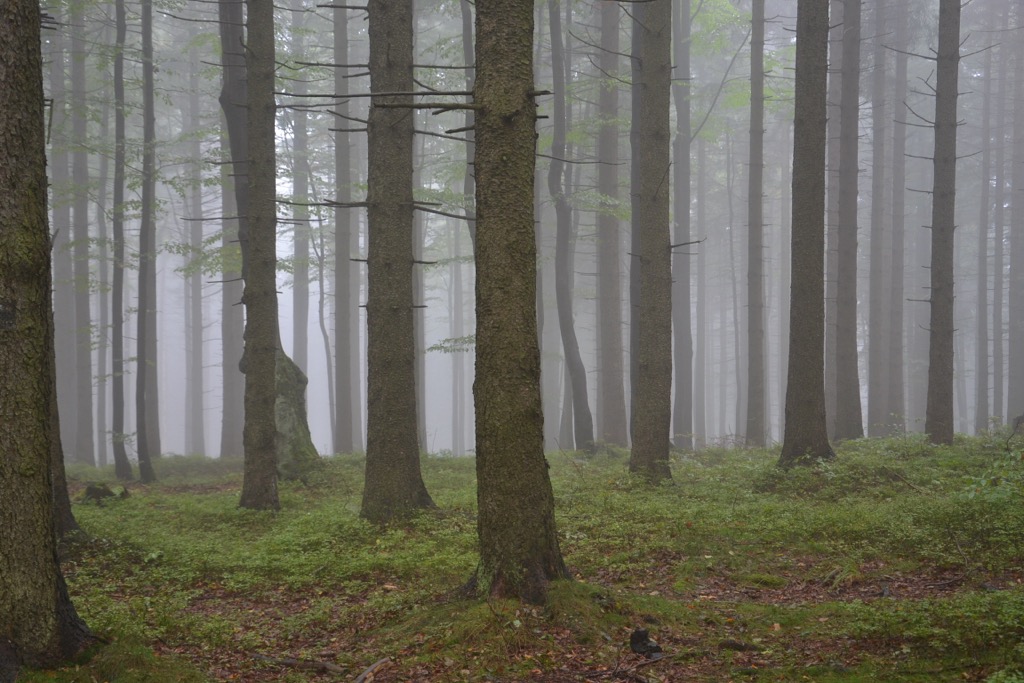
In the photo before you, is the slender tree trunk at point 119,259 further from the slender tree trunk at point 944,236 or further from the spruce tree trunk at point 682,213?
the slender tree trunk at point 944,236

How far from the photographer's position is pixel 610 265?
838 inches

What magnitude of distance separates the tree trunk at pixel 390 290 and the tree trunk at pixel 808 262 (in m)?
6.21

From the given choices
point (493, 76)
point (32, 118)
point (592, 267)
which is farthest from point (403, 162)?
point (592, 267)

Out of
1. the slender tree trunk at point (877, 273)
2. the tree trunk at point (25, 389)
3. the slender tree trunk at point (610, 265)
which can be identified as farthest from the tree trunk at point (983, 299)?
the tree trunk at point (25, 389)

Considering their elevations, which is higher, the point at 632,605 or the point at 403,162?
the point at 403,162

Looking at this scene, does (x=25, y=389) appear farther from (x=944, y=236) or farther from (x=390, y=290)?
(x=944, y=236)

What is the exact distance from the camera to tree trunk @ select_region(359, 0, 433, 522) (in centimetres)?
1006

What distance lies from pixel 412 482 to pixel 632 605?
4516 millimetres

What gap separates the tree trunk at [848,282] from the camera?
18.2 m

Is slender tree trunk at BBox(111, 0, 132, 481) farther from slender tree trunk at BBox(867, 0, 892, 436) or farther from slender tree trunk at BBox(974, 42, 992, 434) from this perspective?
slender tree trunk at BBox(974, 42, 992, 434)

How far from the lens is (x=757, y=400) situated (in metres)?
20.6

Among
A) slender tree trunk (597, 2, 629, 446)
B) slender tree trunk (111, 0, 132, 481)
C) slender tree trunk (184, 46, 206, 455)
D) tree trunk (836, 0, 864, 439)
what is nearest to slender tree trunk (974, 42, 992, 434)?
tree trunk (836, 0, 864, 439)

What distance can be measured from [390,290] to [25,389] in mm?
5661

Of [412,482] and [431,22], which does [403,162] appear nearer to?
[412,482]
